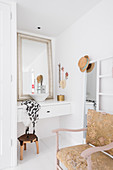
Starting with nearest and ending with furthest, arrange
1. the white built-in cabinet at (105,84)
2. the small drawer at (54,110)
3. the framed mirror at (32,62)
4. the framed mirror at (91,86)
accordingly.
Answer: the white built-in cabinet at (105,84) → the framed mirror at (91,86) → the small drawer at (54,110) → the framed mirror at (32,62)

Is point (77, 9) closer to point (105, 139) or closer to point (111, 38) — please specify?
point (111, 38)

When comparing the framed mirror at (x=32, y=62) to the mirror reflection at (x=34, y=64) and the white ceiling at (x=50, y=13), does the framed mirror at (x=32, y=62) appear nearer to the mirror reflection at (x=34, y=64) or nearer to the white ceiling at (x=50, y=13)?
the mirror reflection at (x=34, y=64)

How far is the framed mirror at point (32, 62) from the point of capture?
Answer: 273cm

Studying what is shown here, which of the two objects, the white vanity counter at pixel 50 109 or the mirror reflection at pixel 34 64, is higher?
the mirror reflection at pixel 34 64

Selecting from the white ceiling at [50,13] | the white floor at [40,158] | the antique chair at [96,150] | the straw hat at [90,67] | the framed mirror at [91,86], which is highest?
the white ceiling at [50,13]

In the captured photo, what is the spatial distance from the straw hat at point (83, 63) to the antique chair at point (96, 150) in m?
0.82

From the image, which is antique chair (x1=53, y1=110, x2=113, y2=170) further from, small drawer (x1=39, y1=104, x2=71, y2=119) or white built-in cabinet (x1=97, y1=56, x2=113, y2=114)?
small drawer (x1=39, y1=104, x2=71, y2=119)

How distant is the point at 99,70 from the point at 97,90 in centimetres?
31

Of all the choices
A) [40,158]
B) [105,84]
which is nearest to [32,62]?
[105,84]

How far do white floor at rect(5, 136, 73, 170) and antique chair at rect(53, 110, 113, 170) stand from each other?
52 centimetres

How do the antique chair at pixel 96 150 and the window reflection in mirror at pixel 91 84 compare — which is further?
the window reflection in mirror at pixel 91 84

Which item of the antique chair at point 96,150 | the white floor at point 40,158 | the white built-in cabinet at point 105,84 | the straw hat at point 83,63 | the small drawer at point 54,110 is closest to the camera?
the antique chair at point 96,150

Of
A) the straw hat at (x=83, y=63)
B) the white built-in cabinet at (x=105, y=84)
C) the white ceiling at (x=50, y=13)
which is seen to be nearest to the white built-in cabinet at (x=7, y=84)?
the white ceiling at (x=50, y=13)

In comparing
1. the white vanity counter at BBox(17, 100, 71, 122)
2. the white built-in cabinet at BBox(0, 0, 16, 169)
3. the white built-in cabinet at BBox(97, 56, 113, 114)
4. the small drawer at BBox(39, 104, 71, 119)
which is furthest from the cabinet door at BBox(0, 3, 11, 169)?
the white built-in cabinet at BBox(97, 56, 113, 114)
